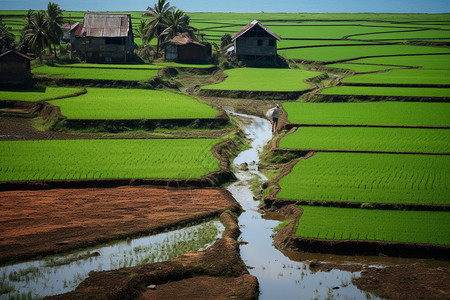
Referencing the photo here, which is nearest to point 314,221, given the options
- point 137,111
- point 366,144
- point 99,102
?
point 366,144

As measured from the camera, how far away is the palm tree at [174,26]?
49.4 meters

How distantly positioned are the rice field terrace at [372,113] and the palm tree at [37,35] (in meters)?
23.1

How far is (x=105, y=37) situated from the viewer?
4419 centimetres

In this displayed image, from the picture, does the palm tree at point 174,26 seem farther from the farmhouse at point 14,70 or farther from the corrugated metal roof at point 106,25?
the farmhouse at point 14,70

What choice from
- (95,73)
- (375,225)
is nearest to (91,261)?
(375,225)

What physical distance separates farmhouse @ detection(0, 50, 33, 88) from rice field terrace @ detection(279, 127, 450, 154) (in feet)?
60.9

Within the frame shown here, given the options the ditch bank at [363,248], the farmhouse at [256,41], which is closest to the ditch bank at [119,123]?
the ditch bank at [363,248]

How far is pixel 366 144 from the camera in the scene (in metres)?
20.7

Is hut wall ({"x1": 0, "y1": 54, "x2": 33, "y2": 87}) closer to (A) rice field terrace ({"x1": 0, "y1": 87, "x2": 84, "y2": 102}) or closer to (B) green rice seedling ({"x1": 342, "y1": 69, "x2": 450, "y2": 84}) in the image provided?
(A) rice field terrace ({"x1": 0, "y1": 87, "x2": 84, "y2": 102})

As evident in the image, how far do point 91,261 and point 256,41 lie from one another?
1512 inches

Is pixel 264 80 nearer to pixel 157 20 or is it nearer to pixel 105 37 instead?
pixel 105 37

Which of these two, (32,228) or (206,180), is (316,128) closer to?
(206,180)

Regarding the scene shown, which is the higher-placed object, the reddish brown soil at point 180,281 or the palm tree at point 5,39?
the palm tree at point 5,39

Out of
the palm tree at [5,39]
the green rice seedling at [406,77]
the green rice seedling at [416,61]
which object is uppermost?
the palm tree at [5,39]
